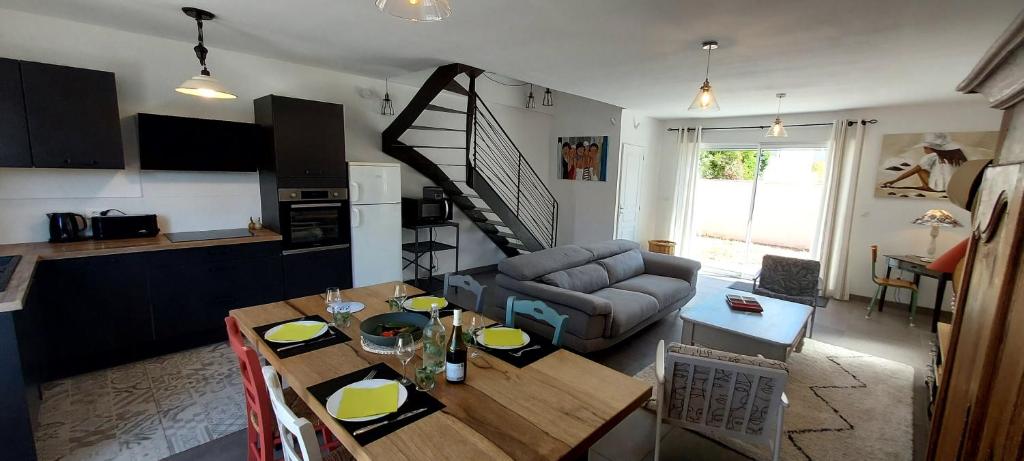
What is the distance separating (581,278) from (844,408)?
6.96 ft

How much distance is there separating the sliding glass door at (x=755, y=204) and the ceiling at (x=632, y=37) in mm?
1837

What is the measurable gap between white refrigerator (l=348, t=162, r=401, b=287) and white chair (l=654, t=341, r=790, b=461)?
10.7 feet

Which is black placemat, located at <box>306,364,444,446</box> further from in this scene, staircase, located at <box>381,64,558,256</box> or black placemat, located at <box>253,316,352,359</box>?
staircase, located at <box>381,64,558,256</box>

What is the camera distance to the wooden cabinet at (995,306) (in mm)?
639

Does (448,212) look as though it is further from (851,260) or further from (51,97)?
(851,260)

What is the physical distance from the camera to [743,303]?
3.54 metres

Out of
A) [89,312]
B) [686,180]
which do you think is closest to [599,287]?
[686,180]

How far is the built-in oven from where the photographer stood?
3.75 meters

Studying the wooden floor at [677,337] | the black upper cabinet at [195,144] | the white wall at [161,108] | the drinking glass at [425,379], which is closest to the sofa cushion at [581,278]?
the wooden floor at [677,337]

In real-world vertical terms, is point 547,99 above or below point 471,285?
above

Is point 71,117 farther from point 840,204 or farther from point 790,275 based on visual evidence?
point 840,204

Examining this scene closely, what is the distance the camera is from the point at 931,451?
3.75 ft

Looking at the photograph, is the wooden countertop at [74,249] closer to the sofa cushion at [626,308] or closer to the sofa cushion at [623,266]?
the sofa cushion at [626,308]

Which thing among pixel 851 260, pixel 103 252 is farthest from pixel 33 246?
pixel 851 260
